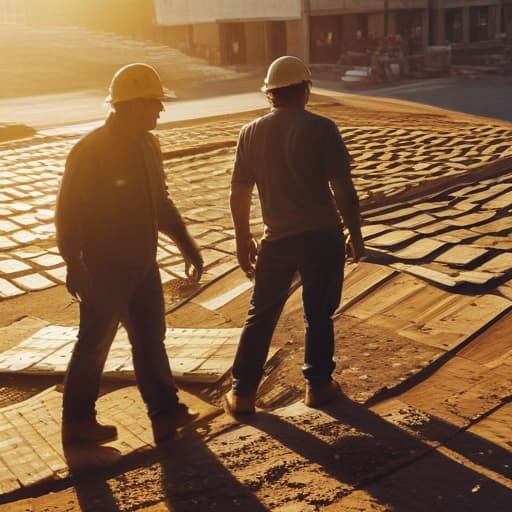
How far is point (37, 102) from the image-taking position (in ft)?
71.8

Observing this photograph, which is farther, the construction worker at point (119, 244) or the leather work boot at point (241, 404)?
the leather work boot at point (241, 404)

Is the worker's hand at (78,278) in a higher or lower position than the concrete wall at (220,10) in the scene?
lower

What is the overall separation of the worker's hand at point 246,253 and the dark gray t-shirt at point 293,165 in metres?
0.19

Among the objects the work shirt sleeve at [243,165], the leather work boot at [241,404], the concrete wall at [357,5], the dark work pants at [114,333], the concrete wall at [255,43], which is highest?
the concrete wall at [357,5]

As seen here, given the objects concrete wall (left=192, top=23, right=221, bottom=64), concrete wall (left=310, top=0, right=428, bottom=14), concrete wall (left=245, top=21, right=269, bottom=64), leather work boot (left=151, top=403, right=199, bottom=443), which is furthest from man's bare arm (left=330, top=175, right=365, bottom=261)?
concrete wall (left=192, top=23, right=221, bottom=64)

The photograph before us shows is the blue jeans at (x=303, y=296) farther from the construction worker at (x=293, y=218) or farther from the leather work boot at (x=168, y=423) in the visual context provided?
the leather work boot at (x=168, y=423)

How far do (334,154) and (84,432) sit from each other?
1778mm

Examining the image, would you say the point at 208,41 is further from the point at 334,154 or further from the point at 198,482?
the point at 198,482

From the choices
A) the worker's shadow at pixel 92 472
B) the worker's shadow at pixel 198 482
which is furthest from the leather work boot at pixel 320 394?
the worker's shadow at pixel 92 472

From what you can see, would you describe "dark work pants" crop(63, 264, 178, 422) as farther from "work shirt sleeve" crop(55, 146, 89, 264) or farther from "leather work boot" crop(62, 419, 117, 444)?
"work shirt sleeve" crop(55, 146, 89, 264)

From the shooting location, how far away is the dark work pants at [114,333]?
346cm

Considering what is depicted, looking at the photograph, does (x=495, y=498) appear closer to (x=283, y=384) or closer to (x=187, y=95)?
(x=283, y=384)

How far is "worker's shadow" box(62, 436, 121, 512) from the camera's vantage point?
3.24m

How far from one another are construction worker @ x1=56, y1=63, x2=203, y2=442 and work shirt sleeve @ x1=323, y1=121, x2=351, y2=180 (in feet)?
2.56
